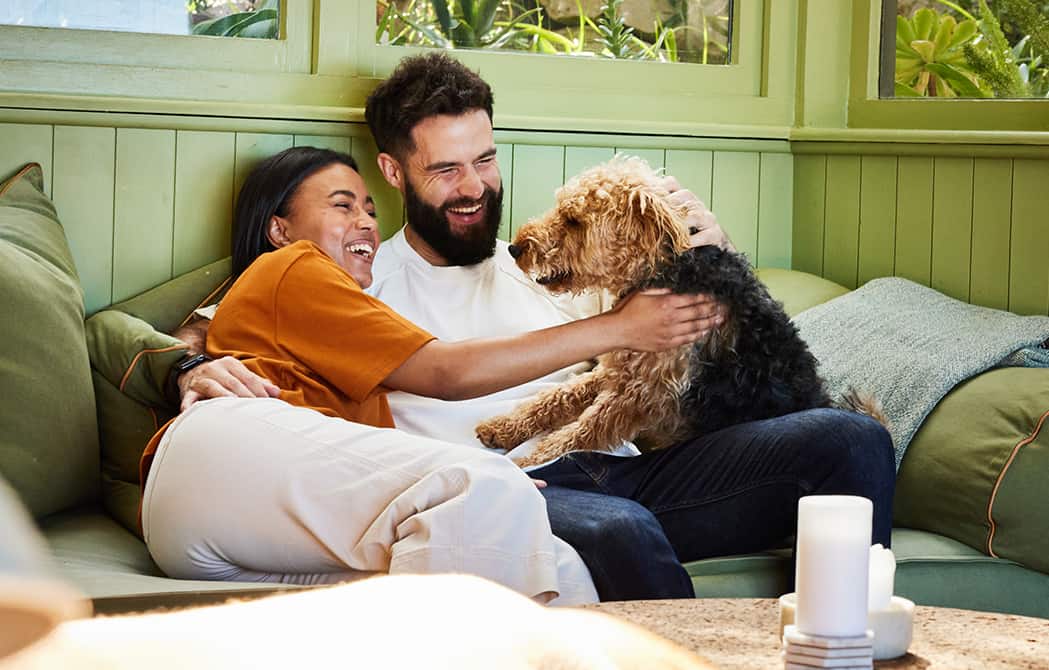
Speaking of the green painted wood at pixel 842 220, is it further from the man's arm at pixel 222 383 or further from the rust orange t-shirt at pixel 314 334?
the man's arm at pixel 222 383

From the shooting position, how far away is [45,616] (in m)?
0.36

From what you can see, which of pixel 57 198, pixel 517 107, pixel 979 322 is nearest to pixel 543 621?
pixel 979 322

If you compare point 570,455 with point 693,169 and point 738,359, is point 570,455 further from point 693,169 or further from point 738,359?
point 693,169

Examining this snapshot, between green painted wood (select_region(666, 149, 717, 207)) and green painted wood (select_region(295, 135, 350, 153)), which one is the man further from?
green painted wood (select_region(666, 149, 717, 207))

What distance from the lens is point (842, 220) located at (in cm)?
342

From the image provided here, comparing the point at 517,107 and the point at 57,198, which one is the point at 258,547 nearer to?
the point at 57,198

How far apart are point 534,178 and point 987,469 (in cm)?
138

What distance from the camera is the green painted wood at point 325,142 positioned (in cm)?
303

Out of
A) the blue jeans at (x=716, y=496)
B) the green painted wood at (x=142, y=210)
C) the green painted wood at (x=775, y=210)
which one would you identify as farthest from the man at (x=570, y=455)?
the green painted wood at (x=775, y=210)

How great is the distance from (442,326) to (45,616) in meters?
2.40

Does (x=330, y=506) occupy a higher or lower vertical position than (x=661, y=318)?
lower

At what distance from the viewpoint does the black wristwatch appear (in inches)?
88.2

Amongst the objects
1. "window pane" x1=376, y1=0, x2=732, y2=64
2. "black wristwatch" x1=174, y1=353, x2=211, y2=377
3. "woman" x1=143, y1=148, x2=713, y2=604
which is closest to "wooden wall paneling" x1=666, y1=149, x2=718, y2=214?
"window pane" x1=376, y1=0, x2=732, y2=64

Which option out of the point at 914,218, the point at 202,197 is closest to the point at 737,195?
the point at 914,218
